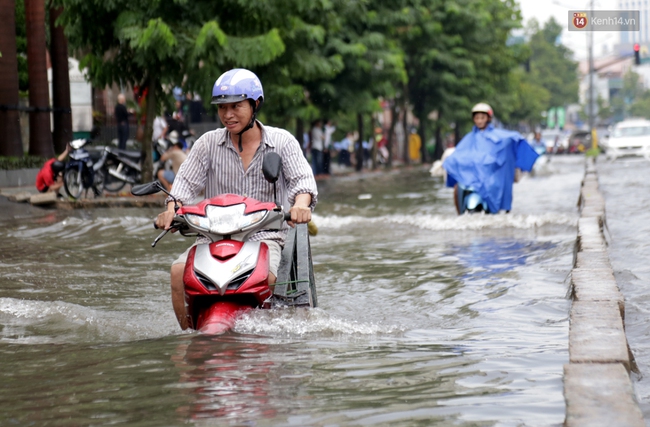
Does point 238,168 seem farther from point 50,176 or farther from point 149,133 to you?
point 149,133

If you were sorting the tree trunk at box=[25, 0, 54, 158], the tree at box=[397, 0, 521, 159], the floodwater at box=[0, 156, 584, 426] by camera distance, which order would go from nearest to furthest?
the floodwater at box=[0, 156, 584, 426]
the tree trunk at box=[25, 0, 54, 158]
the tree at box=[397, 0, 521, 159]

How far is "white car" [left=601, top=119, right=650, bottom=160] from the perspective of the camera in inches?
1610

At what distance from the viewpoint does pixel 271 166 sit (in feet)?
17.8

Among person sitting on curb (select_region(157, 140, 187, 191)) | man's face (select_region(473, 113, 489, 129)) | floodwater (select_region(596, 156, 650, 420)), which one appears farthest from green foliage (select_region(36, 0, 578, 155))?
floodwater (select_region(596, 156, 650, 420))

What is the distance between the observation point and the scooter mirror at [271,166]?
5393 millimetres

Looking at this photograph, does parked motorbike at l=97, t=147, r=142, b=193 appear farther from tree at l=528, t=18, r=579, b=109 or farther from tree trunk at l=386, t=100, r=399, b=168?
tree at l=528, t=18, r=579, b=109

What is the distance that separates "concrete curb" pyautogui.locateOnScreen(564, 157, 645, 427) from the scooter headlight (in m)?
1.59

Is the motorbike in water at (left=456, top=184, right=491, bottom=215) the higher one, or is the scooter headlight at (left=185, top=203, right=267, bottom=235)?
the scooter headlight at (left=185, top=203, right=267, bottom=235)

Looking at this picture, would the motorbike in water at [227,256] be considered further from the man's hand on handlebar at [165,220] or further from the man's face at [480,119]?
the man's face at [480,119]

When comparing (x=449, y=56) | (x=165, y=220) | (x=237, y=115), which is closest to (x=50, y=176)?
(x=237, y=115)

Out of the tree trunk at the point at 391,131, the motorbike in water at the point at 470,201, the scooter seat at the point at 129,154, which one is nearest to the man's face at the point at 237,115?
the motorbike in water at the point at 470,201

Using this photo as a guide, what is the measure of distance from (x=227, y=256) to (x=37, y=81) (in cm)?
1662

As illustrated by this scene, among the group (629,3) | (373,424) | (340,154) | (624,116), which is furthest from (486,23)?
(624,116)

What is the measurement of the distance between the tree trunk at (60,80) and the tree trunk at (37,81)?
1456 millimetres
